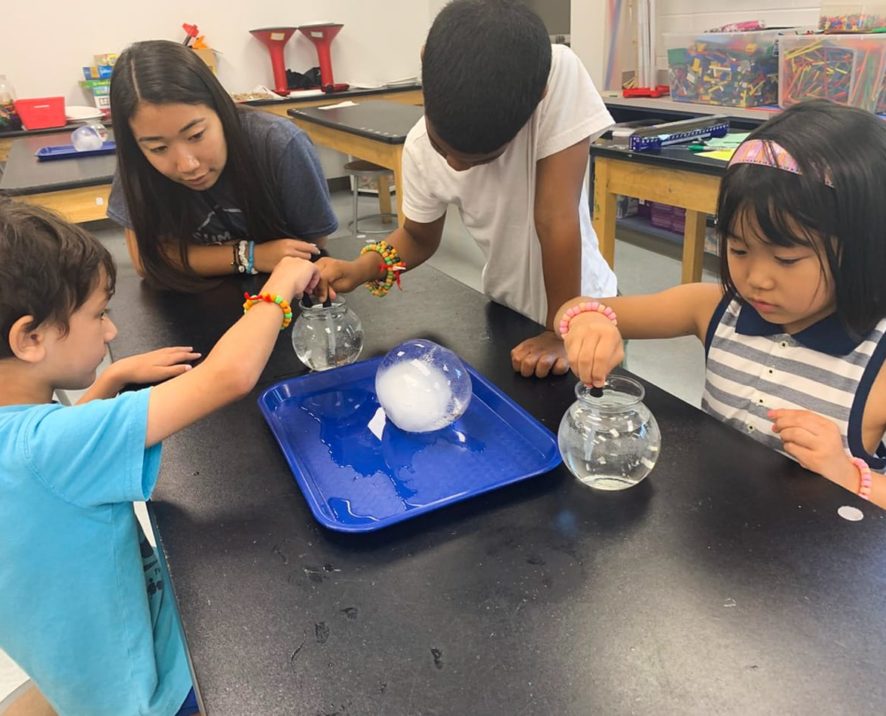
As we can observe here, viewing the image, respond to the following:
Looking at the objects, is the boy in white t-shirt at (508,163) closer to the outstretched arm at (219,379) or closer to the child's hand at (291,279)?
the child's hand at (291,279)

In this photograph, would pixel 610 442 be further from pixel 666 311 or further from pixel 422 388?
pixel 666 311

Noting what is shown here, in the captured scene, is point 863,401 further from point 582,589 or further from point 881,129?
point 582,589

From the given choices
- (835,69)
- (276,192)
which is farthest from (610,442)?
(835,69)

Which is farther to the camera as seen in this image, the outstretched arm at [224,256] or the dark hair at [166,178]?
the outstretched arm at [224,256]

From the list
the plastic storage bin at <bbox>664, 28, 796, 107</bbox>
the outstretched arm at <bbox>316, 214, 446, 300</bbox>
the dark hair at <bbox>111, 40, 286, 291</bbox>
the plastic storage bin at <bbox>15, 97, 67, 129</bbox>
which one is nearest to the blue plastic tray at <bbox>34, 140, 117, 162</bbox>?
the plastic storage bin at <bbox>15, 97, 67, 129</bbox>

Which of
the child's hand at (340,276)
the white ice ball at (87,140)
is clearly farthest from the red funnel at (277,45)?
the child's hand at (340,276)

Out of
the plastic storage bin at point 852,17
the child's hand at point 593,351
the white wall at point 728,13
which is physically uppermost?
the white wall at point 728,13

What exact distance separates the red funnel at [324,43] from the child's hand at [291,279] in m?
4.02

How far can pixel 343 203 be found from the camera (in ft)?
16.3

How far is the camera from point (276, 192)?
1.44 m

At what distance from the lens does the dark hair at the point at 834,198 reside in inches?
28.4

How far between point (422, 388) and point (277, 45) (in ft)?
14.7

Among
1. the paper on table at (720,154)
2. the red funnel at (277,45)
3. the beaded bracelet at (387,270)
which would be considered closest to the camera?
the beaded bracelet at (387,270)

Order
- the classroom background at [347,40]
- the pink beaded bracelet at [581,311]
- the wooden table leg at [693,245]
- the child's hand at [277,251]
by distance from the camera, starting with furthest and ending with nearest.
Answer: the classroom background at [347,40], the wooden table leg at [693,245], the child's hand at [277,251], the pink beaded bracelet at [581,311]
